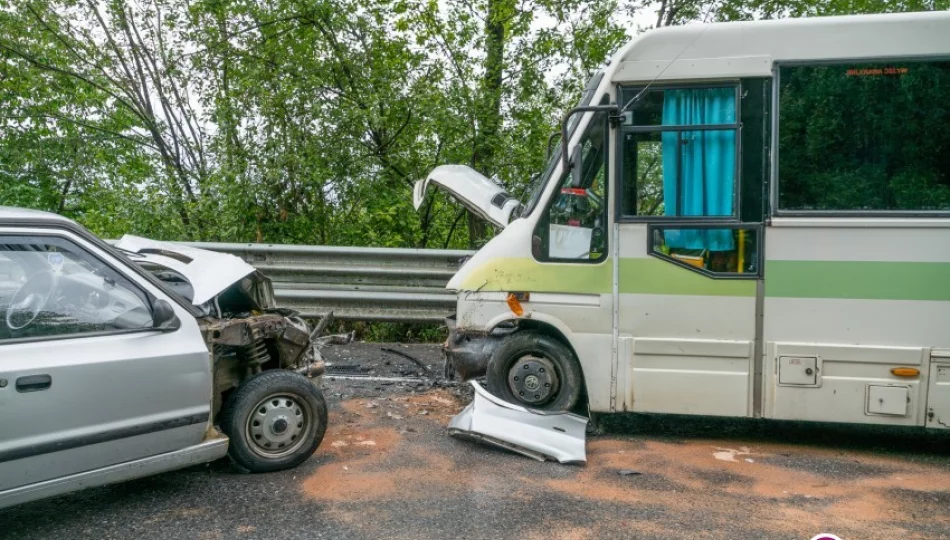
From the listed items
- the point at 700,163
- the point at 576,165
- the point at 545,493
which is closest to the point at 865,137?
the point at 700,163

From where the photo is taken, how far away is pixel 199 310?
14.9ft

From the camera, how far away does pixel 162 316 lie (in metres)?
4.05

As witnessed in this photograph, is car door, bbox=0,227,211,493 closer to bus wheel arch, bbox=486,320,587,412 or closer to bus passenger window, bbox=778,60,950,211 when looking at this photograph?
bus wheel arch, bbox=486,320,587,412

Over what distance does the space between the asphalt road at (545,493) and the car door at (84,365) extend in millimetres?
441

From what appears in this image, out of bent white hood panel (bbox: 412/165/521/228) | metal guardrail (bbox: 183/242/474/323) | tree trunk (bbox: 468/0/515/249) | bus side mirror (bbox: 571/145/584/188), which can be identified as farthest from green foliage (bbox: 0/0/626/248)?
bus side mirror (bbox: 571/145/584/188)

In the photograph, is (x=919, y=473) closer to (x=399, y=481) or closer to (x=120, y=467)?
(x=399, y=481)

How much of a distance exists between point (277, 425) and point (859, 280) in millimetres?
4083

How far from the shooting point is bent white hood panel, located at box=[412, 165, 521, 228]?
21.5 ft

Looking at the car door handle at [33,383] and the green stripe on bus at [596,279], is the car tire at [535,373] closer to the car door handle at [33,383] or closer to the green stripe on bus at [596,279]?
the green stripe on bus at [596,279]

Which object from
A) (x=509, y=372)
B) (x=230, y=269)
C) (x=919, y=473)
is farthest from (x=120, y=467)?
(x=919, y=473)

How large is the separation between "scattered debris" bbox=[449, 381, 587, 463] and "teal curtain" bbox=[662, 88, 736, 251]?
159 centimetres

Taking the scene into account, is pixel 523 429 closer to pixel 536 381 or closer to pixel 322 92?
pixel 536 381

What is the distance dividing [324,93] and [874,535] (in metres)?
9.04

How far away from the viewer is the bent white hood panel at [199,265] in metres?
4.67
